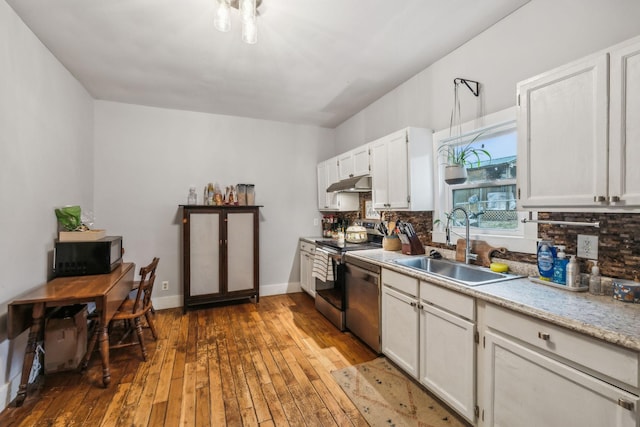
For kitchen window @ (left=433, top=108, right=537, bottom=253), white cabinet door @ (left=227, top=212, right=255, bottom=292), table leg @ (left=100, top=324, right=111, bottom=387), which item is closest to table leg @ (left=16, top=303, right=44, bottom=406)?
table leg @ (left=100, top=324, right=111, bottom=387)

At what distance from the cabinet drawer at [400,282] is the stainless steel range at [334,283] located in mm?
704

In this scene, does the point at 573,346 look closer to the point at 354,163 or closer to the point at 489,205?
the point at 489,205

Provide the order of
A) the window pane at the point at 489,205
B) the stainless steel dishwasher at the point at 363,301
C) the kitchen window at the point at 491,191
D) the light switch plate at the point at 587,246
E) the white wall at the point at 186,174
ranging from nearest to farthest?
the light switch plate at the point at 587,246, the kitchen window at the point at 491,191, the window pane at the point at 489,205, the stainless steel dishwasher at the point at 363,301, the white wall at the point at 186,174

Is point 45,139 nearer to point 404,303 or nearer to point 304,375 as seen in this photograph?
point 304,375

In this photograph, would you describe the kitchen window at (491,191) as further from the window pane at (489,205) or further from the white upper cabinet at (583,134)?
the white upper cabinet at (583,134)

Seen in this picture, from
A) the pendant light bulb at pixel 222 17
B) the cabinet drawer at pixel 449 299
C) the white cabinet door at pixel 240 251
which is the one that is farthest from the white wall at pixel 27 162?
the cabinet drawer at pixel 449 299

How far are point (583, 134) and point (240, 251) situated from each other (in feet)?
12.3

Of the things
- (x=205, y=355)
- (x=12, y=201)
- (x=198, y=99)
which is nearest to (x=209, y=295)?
(x=205, y=355)

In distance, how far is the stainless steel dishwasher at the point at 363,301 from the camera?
8.75ft

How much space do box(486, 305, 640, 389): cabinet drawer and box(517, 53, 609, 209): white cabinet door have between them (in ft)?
2.14

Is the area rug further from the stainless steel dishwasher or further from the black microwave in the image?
the black microwave

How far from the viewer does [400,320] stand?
236 centimetres

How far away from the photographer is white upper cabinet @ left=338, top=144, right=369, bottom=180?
3.54 metres

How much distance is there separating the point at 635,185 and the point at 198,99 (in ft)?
13.5
